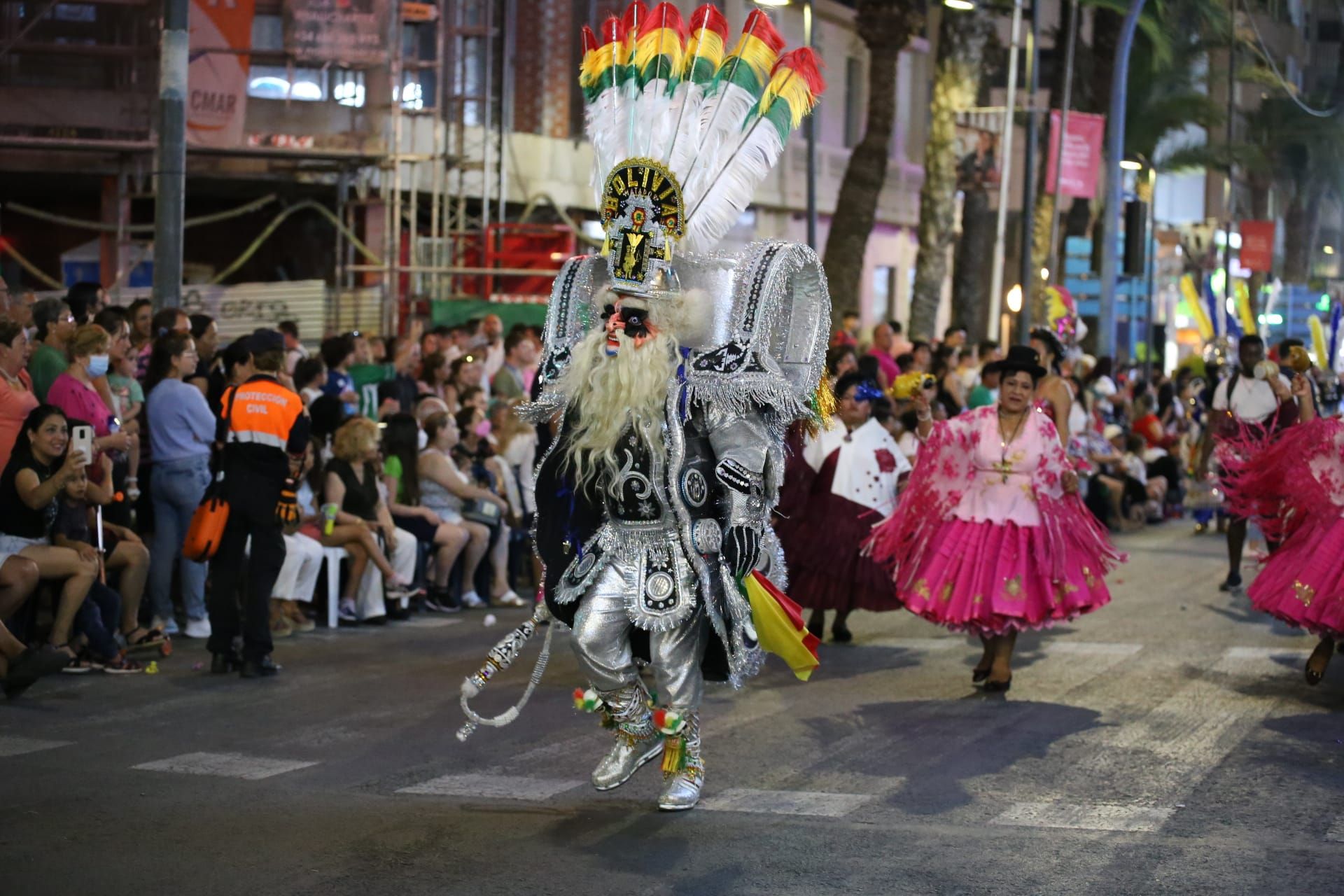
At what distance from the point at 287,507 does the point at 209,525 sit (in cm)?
44

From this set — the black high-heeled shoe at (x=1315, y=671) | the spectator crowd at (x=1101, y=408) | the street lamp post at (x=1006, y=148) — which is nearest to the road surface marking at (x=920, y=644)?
the spectator crowd at (x=1101, y=408)

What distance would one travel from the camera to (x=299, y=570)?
1235cm

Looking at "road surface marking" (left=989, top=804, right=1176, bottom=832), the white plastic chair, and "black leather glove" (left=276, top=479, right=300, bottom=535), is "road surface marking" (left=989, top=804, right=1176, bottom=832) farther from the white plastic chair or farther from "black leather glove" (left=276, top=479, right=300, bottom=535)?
the white plastic chair

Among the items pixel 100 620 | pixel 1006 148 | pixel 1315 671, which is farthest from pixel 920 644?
pixel 1006 148

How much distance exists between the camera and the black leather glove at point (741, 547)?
23.5ft

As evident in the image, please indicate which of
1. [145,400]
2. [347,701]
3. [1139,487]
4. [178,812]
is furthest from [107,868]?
[1139,487]

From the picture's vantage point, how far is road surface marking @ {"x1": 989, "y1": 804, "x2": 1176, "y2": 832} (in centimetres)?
707

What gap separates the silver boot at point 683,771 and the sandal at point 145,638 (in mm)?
4995

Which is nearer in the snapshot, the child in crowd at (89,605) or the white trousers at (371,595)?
the child in crowd at (89,605)

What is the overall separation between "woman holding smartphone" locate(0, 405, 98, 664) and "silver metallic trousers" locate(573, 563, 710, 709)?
3.84m

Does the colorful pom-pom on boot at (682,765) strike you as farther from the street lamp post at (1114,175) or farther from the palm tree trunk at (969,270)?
the palm tree trunk at (969,270)

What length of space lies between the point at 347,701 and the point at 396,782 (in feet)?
7.02

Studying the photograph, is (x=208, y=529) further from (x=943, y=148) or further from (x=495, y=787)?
(x=943, y=148)

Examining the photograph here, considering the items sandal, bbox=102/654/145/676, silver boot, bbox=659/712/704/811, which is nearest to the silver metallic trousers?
silver boot, bbox=659/712/704/811
